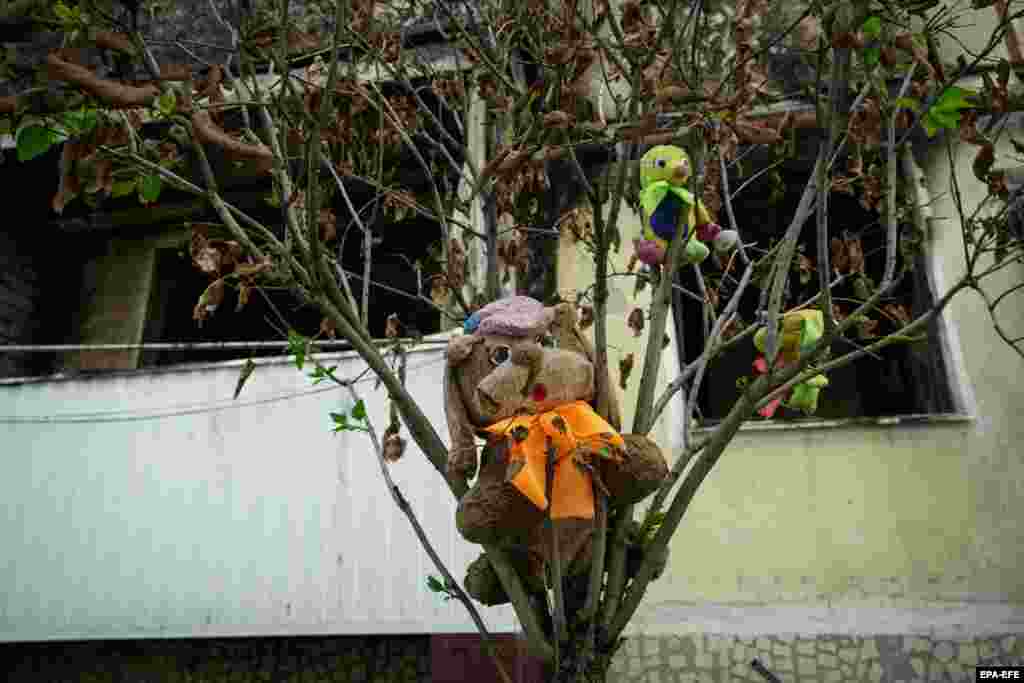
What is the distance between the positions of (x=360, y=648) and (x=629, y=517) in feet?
12.0

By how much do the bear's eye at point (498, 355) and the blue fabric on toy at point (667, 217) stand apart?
1.16 m

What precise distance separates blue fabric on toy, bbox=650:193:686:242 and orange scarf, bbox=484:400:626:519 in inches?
48.4

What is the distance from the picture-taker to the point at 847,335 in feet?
21.7

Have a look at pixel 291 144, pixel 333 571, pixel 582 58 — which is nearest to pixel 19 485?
pixel 333 571

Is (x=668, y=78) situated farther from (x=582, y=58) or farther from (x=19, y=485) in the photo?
(x=19, y=485)

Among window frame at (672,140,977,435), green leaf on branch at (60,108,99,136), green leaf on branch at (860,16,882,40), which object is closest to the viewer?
green leaf on branch at (60,108,99,136)

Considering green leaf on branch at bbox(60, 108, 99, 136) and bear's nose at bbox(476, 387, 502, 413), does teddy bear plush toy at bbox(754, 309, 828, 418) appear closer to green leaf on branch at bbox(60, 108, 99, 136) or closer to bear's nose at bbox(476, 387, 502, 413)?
bear's nose at bbox(476, 387, 502, 413)

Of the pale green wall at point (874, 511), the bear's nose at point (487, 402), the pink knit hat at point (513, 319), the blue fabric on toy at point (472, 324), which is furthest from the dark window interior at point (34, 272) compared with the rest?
the bear's nose at point (487, 402)

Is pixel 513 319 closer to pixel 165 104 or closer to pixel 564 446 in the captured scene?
pixel 564 446

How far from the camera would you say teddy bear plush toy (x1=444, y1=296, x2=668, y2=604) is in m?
2.67

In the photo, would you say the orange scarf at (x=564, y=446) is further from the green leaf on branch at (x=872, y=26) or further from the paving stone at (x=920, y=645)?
the paving stone at (x=920, y=645)

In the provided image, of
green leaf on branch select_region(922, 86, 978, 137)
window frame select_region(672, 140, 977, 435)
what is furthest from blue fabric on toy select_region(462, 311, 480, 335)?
window frame select_region(672, 140, 977, 435)

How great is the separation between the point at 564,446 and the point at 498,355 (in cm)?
43

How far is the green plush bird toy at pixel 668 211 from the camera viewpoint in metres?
3.51
